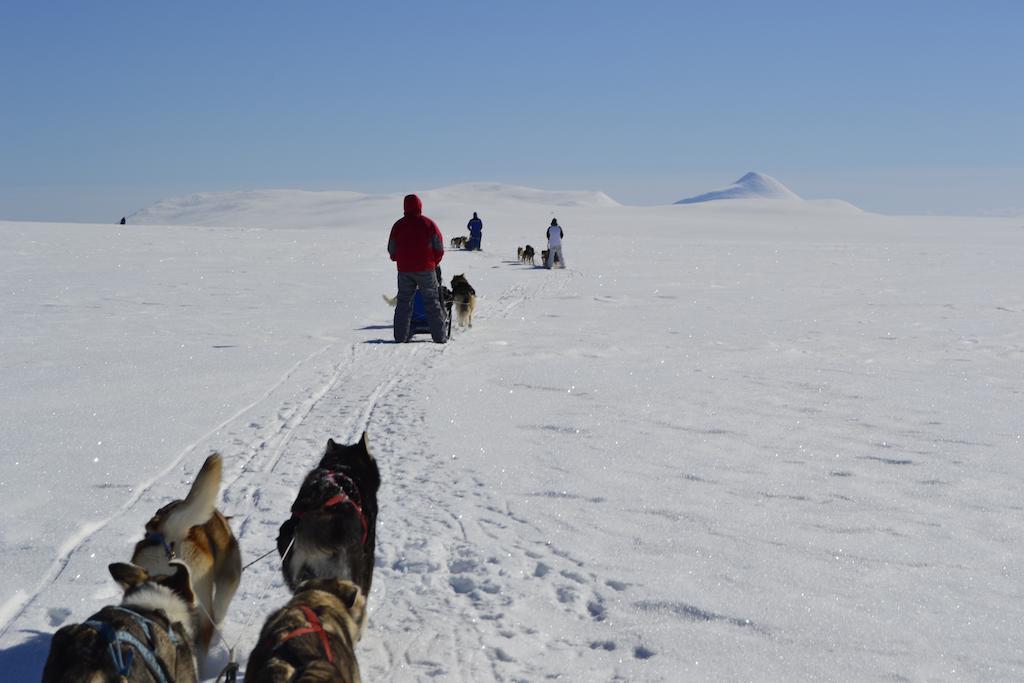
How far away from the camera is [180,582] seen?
3137 mm

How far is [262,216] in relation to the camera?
9612cm

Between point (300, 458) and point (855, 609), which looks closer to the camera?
point (855, 609)

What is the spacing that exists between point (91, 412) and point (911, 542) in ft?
20.7

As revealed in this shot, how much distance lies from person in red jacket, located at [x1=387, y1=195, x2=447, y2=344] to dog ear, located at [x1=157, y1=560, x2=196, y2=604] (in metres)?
8.81

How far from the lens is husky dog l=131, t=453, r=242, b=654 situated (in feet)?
10.6

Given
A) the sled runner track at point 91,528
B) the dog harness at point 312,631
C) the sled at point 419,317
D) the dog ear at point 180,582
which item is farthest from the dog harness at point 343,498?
the sled at point 419,317

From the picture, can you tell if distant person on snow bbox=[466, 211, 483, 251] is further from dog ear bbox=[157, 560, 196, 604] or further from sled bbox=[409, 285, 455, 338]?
dog ear bbox=[157, 560, 196, 604]

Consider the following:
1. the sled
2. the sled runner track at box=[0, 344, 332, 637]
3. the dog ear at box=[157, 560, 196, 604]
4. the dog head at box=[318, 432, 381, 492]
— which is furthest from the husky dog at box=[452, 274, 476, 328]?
the dog ear at box=[157, 560, 196, 604]

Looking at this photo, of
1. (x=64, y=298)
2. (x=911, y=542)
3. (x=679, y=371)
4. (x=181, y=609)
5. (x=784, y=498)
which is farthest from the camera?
(x=64, y=298)

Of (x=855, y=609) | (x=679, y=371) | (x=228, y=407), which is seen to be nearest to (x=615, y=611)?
(x=855, y=609)

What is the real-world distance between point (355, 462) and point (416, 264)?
786cm

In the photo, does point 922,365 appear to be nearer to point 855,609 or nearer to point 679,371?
point 679,371

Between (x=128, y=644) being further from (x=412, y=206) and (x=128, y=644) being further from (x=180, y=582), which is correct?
(x=412, y=206)

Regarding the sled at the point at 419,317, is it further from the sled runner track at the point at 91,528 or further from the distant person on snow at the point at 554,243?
the distant person on snow at the point at 554,243
